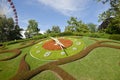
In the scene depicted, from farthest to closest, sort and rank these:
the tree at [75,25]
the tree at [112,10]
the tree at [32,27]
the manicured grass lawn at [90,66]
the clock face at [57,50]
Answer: the tree at [32,27], the tree at [75,25], the tree at [112,10], the clock face at [57,50], the manicured grass lawn at [90,66]

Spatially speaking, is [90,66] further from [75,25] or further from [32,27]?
[32,27]

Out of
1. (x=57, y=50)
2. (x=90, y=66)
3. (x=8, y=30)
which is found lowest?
(x=90, y=66)

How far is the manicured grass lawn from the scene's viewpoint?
44.5 ft

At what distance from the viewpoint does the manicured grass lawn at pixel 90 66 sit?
1356cm

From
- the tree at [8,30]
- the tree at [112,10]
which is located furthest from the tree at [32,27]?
the tree at [112,10]

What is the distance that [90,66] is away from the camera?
15.3m

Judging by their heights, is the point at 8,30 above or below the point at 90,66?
above

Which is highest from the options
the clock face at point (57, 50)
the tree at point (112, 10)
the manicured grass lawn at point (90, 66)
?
the tree at point (112, 10)

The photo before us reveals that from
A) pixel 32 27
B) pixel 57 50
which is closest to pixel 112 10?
pixel 57 50

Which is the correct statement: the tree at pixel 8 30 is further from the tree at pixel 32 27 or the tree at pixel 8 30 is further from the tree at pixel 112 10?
the tree at pixel 112 10

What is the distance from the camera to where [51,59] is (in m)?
17.5

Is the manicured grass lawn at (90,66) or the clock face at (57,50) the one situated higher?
the clock face at (57,50)

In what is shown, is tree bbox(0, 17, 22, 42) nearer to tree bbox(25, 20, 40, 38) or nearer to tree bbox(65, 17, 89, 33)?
tree bbox(25, 20, 40, 38)

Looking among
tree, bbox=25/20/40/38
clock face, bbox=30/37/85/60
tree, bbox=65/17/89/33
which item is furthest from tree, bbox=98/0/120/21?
tree, bbox=25/20/40/38
